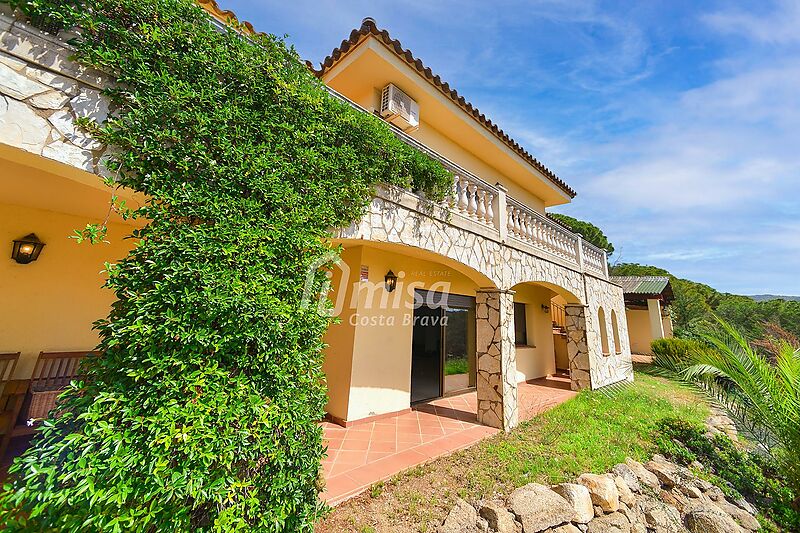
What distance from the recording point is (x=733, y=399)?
5305 millimetres

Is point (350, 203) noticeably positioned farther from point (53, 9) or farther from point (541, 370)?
point (541, 370)

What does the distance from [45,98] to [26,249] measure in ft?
12.5

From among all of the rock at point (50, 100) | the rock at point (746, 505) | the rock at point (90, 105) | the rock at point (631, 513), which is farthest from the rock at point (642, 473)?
the rock at point (50, 100)

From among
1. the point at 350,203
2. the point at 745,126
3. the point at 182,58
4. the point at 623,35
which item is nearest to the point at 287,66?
A: the point at 182,58

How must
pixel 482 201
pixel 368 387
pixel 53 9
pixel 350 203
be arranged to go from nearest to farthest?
1. pixel 53 9
2. pixel 350 203
3. pixel 368 387
4. pixel 482 201

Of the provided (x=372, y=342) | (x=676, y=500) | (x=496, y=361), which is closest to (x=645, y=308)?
(x=676, y=500)

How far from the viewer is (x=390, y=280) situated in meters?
6.48

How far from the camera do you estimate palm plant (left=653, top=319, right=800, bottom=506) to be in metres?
4.56

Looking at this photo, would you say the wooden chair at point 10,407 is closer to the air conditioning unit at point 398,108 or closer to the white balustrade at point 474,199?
the white balustrade at point 474,199

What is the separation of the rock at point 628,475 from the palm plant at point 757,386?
6.33ft

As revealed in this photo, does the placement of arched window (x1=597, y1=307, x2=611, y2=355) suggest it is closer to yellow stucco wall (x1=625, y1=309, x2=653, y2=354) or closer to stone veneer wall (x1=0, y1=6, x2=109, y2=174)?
yellow stucco wall (x1=625, y1=309, x2=653, y2=354)

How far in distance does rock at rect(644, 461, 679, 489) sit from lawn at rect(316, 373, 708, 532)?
217mm

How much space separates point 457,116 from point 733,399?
26.0ft

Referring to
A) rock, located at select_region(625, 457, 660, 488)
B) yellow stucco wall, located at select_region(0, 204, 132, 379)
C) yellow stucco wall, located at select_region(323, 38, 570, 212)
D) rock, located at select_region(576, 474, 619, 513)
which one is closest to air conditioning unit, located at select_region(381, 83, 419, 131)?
yellow stucco wall, located at select_region(323, 38, 570, 212)
